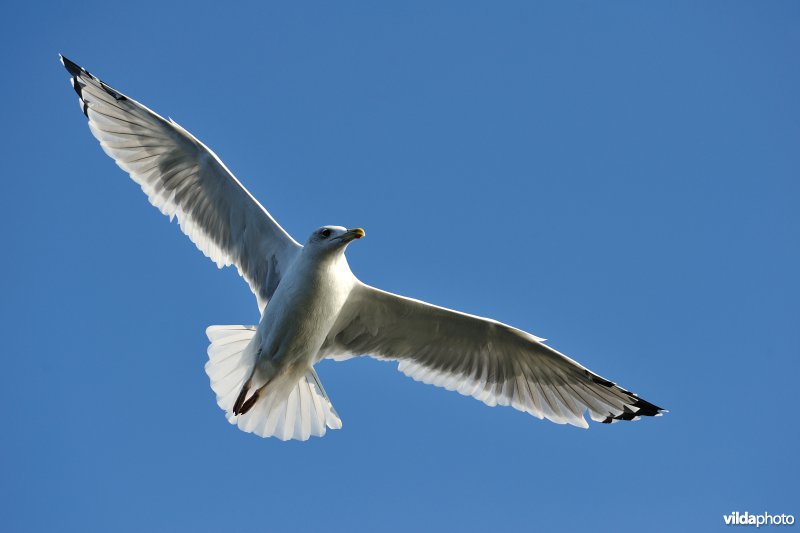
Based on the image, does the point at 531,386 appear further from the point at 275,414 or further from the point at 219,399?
the point at 219,399

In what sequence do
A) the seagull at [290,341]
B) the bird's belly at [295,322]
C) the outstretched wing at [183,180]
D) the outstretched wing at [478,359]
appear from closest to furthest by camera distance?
the bird's belly at [295,322], the seagull at [290,341], the outstretched wing at [478,359], the outstretched wing at [183,180]

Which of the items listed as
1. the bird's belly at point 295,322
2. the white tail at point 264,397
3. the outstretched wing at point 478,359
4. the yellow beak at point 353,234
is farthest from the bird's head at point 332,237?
the white tail at point 264,397

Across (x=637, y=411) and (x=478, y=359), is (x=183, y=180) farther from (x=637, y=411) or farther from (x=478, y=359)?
(x=637, y=411)

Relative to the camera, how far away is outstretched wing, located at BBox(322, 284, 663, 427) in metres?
6.07

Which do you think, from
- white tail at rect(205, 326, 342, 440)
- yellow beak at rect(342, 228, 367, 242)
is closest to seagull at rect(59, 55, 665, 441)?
white tail at rect(205, 326, 342, 440)

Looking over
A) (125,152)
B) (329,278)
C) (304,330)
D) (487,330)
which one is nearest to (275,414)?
(304,330)

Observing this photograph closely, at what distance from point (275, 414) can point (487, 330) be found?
1703mm

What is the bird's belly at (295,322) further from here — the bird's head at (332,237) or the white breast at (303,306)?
the bird's head at (332,237)

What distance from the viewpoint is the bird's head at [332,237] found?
5473mm

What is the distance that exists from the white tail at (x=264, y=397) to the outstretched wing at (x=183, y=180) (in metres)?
0.48

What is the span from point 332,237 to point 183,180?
1563mm

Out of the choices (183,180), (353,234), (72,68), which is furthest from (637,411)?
(72,68)

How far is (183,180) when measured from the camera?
6.38 metres

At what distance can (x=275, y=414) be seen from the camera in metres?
6.07
